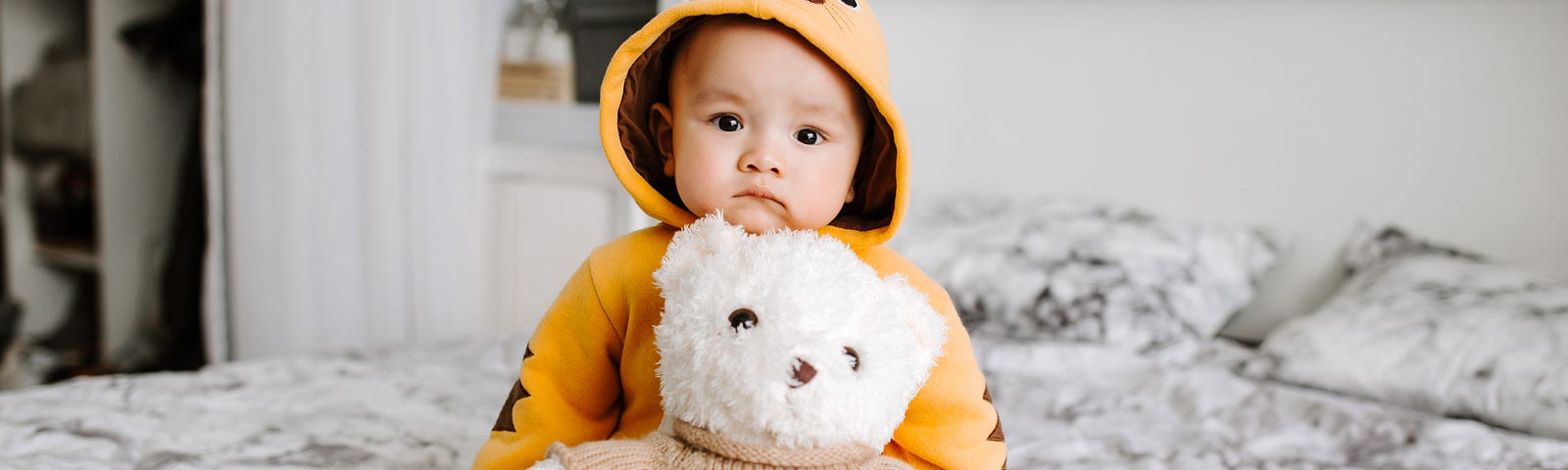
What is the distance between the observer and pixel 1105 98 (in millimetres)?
1898

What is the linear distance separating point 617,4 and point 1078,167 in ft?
3.14

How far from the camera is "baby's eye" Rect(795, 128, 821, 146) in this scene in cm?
66

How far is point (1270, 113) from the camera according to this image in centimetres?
171

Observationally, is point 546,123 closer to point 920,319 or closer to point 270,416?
point 270,416

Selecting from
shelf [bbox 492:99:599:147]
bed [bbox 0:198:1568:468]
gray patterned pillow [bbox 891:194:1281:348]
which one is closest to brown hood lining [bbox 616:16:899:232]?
bed [bbox 0:198:1568:468]

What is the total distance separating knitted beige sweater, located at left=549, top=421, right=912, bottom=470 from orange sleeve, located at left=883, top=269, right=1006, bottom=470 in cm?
11

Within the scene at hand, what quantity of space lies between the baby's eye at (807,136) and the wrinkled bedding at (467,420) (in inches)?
18.6

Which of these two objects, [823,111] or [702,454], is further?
[823,111]

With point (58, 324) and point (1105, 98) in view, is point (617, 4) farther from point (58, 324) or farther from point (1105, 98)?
point (58, 324)

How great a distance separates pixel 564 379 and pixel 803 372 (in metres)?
0.29

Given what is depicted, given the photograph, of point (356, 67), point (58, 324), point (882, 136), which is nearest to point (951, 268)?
point (882, 136)

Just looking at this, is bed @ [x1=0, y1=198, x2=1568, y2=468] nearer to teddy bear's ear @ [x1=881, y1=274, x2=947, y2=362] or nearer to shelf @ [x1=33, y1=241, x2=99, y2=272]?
teddy bear's ear @ [x1=881, y1=274, x2=947, y2=362]

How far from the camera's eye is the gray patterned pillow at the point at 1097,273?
1439 mm

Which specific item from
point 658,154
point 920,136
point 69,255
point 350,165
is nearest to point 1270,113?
point 920,136
